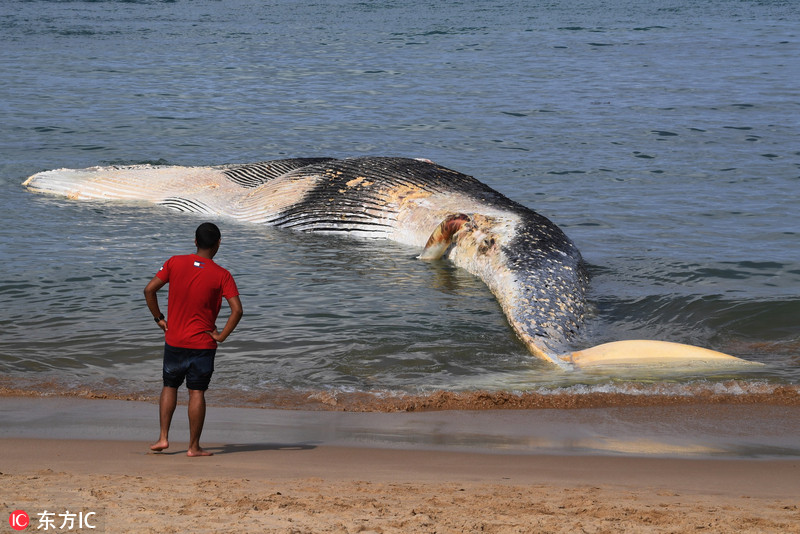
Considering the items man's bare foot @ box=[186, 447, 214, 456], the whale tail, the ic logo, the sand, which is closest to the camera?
the ic logo

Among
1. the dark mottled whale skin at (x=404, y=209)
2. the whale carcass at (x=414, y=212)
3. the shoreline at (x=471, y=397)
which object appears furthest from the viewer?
the dark mottled whale skin at (x=404, y=209)

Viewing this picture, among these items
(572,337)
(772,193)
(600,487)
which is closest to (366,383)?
(572,337)

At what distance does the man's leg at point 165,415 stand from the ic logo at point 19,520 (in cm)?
150

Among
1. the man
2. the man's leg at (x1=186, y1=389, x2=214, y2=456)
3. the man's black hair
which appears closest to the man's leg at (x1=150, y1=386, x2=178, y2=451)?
the man

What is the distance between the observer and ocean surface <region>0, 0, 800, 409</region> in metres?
8.26

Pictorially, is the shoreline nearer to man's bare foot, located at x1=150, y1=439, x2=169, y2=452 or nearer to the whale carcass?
the whale carcass

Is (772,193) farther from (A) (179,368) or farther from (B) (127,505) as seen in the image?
(B) (127,505)

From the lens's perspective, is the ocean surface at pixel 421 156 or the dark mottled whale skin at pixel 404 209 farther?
the dark mottled whale skin at pixel 404 209

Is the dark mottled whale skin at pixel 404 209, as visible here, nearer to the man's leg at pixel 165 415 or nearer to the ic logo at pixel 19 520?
the man's leg at pixel 165 415

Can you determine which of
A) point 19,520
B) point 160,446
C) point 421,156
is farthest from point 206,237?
point 421,156

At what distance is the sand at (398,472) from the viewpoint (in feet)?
15.1

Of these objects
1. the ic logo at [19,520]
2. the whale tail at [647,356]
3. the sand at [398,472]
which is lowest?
the sand at [398,472]

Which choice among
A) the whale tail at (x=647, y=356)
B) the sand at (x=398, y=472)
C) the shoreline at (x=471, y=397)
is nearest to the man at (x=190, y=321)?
the sand at (x=398, y=472)

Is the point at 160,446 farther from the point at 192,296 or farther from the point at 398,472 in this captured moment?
the point at 398,472
